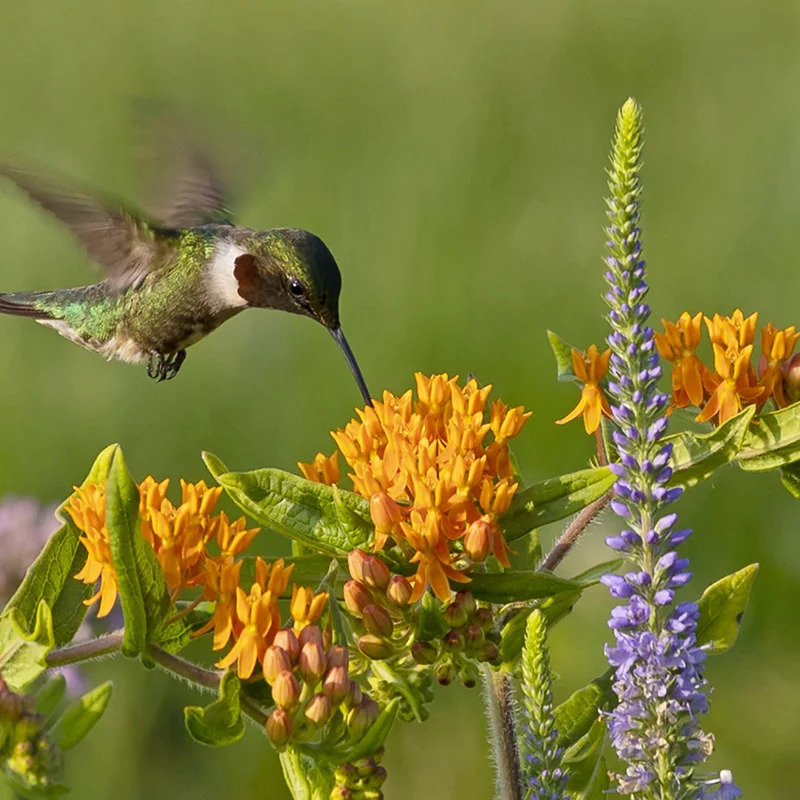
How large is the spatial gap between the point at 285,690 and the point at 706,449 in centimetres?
100

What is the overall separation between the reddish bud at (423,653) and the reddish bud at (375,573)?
0.14m

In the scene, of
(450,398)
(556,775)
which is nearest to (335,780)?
(556,775)

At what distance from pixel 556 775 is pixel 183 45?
27.0ft

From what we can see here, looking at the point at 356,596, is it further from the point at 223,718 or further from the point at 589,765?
the point at 589,765

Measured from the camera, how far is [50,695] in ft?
8.44

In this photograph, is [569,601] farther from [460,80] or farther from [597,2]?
[597,2]

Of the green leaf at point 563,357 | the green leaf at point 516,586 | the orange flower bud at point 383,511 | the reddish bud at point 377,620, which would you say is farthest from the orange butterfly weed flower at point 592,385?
the reddish bud at point 377,620

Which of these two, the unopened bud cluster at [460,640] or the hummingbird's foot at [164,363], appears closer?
the unopened bud cluster at [460,640]

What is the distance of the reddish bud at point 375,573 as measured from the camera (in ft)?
8.84

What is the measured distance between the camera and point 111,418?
688 cm

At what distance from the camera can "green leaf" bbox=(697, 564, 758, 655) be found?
2.98 meters

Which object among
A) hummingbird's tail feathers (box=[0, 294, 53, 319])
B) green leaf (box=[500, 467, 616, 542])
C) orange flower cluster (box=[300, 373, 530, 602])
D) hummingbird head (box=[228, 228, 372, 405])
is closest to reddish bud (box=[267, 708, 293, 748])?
orange flower cluster (box=[300, 373, 530, 602])

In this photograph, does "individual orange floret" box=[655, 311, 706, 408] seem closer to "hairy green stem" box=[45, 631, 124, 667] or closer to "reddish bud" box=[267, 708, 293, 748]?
"reddish bud" box=[267, 708, 293, 748]

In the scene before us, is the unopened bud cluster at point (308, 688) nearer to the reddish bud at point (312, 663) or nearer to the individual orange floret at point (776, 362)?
the reddish bud at point (312, 663)
